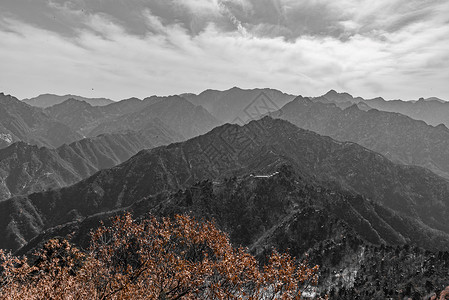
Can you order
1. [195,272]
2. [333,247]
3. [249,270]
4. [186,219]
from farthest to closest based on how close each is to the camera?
[333,247] < [186,219] < [195,272] < [249,270]

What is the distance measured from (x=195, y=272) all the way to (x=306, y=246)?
168 m

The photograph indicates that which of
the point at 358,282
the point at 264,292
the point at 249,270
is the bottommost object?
the point at 358,282

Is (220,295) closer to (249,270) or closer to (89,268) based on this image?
(249,270)

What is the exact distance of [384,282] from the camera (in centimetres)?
12144

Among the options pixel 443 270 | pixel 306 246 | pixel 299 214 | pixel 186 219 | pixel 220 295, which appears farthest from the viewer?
pixel 299 214

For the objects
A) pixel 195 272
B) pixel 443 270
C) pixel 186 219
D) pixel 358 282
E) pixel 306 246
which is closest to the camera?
pixel 195 272

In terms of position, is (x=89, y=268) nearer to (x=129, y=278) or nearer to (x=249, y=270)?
(x=129, y=278)

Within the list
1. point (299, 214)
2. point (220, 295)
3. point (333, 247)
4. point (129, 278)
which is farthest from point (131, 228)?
point (299, 214)

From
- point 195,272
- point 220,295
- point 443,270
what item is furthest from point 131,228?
point 443,270

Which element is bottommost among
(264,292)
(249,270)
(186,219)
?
(264,292)

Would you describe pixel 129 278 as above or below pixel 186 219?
below

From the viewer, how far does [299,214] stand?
195500mm

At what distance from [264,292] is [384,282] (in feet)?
413

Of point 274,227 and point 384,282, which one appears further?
point 274,227
